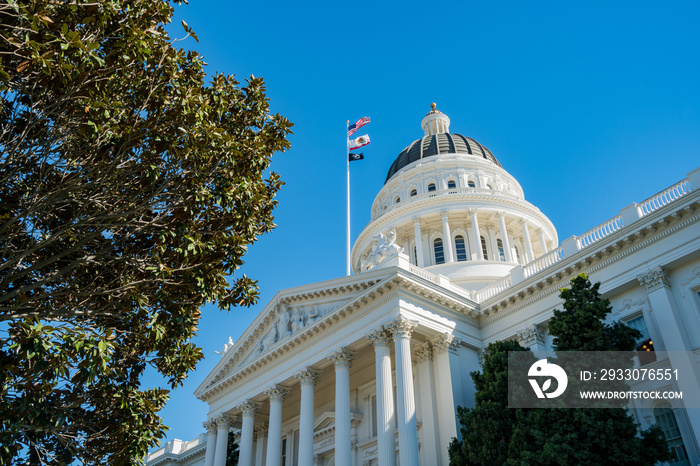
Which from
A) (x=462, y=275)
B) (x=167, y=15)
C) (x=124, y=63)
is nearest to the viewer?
(x=124, y=63)

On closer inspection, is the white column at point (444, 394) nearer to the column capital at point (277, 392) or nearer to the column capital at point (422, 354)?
the column capital at point (422, 354)

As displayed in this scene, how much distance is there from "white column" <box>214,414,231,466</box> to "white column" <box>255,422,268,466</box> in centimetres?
215

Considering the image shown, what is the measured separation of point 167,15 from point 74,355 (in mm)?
6802

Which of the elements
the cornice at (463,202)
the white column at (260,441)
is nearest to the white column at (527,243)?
the cornice at (463,202)

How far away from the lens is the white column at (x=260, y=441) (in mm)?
33469

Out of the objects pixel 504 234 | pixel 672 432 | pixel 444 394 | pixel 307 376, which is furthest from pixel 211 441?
pixel 672 432

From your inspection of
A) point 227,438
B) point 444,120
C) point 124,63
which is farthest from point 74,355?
point 444,120

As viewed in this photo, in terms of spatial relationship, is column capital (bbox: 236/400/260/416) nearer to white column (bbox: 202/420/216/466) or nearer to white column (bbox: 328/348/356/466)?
white column (bbox: 202/420/216/466)

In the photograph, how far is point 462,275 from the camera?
3728 cm

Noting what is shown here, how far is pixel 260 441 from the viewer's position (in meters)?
34.0

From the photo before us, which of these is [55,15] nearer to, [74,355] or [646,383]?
[74,355]

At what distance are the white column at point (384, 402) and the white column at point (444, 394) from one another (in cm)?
226

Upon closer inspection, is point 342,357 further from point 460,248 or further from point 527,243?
point 527,243

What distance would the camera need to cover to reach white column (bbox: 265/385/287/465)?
27.2 metres
